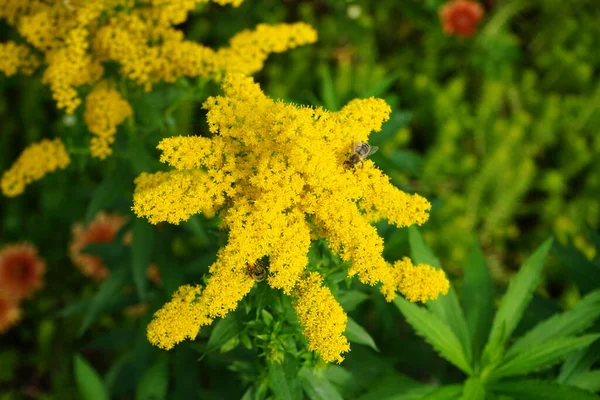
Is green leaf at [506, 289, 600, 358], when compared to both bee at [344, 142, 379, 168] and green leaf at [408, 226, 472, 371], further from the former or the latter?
bee at [344, 142, 379, 168]

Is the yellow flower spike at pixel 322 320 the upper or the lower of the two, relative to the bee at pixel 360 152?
lower

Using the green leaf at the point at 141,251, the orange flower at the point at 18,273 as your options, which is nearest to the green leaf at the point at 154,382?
the green leaf at the point at 141,251

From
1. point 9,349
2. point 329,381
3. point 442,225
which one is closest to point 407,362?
point 329,381

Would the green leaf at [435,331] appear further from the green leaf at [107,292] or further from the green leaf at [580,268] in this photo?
the green leaf at [107,292]

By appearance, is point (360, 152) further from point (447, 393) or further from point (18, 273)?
point (18, 273)

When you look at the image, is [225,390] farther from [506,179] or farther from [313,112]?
[506,179]

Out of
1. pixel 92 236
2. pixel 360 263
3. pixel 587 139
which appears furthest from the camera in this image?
pixel 587 139
